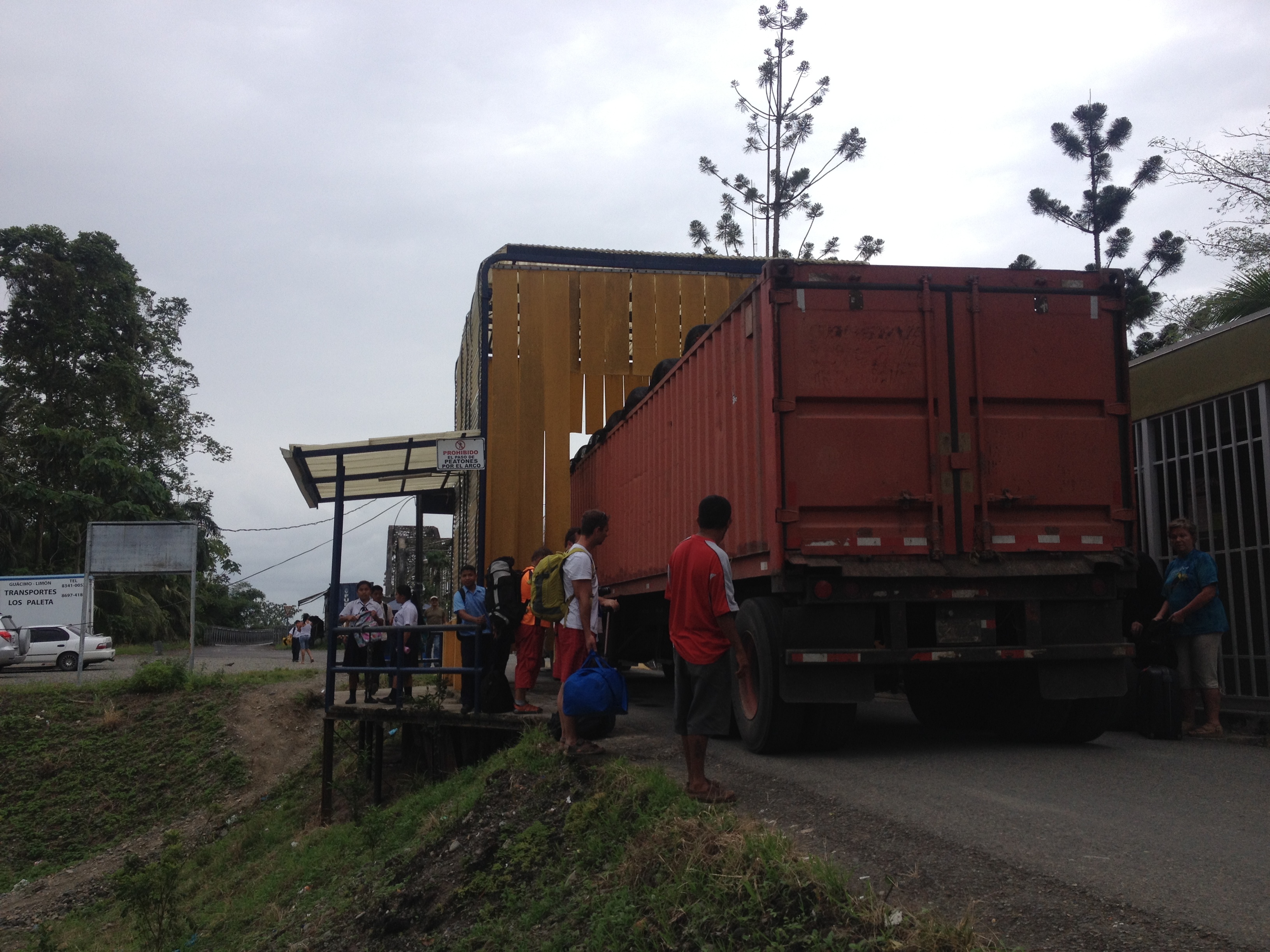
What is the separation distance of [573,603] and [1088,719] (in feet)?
11.9

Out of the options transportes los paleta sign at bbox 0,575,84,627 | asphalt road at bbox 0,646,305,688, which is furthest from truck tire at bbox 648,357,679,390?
transportes los paleta sign at bbox 0,575,84,627

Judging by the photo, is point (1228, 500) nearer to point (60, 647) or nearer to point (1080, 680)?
point (1080, 680)

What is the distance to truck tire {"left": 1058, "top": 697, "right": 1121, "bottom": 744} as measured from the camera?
728 cm

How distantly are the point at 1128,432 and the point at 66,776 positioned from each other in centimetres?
1402

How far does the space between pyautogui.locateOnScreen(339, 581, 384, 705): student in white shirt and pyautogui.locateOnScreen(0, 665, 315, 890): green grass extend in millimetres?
2495

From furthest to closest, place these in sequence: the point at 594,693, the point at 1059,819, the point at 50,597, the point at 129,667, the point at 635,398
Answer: the point at 129,667, the point at 50,597, the point at 635,398, the point at 594,693, the point at 1059,819

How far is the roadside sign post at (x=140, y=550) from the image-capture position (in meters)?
18.1

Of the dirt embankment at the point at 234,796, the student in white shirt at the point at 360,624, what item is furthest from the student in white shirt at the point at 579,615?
the dirt embankment at the point at 234,796

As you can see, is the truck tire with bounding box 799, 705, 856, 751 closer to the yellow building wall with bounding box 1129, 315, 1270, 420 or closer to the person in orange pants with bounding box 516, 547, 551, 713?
the person in orange pants with bounding box 516, 547, 551, 713

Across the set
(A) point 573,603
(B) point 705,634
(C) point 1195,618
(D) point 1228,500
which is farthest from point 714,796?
(D) point 1228,500

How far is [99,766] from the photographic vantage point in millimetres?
14922

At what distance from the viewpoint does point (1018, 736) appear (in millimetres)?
7859

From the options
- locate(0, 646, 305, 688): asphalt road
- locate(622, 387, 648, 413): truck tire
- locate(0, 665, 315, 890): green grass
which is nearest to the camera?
locate(622, 387, 648, 413): truck tire

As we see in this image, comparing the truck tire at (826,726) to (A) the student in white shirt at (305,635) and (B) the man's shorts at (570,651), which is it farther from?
(A) the student in white shirt at (305,635)
